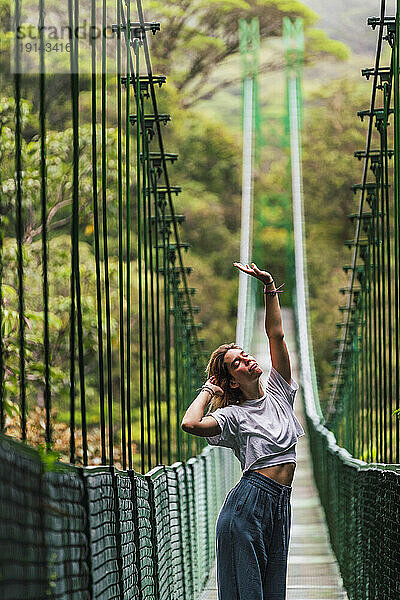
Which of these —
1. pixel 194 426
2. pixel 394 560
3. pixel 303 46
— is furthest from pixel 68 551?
pixel 303 46

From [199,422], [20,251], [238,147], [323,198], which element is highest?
[238,147]

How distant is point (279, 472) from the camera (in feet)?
8.38

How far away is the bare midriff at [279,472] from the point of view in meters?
2.54

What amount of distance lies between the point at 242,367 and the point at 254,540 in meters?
0.37

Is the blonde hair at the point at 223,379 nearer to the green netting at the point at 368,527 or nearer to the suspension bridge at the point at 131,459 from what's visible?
the suspension bridge at the point at 131,459

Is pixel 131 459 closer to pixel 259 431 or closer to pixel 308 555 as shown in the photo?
pixel 259 431

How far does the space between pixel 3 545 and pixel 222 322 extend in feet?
85.2

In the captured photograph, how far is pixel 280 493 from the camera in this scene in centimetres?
253

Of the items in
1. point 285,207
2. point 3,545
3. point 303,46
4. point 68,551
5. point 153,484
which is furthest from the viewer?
point 303,46

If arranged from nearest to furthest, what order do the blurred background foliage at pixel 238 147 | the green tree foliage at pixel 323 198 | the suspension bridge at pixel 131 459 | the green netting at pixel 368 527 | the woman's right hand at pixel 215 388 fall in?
1. the suspension bridge at pixel 131 459
2. the woman's right hand at pixel 215 388
3. the green netting at pixel 368 527
4. the blurred background foliage at pixel 238 147
5. the green tree foliage at pixel 323 198

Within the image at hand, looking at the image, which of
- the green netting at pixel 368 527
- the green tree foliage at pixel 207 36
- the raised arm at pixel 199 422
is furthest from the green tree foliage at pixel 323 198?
the raised arm at pixel 199 422

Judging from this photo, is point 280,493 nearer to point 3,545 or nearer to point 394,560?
point 394,560

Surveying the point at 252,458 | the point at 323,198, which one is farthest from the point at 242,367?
the point at 323,198

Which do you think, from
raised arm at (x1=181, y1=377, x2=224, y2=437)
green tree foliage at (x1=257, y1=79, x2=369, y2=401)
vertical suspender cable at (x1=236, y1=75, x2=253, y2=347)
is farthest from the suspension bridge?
green tree foliage at (x1=257, y1=79, x2=369, y2=401)
